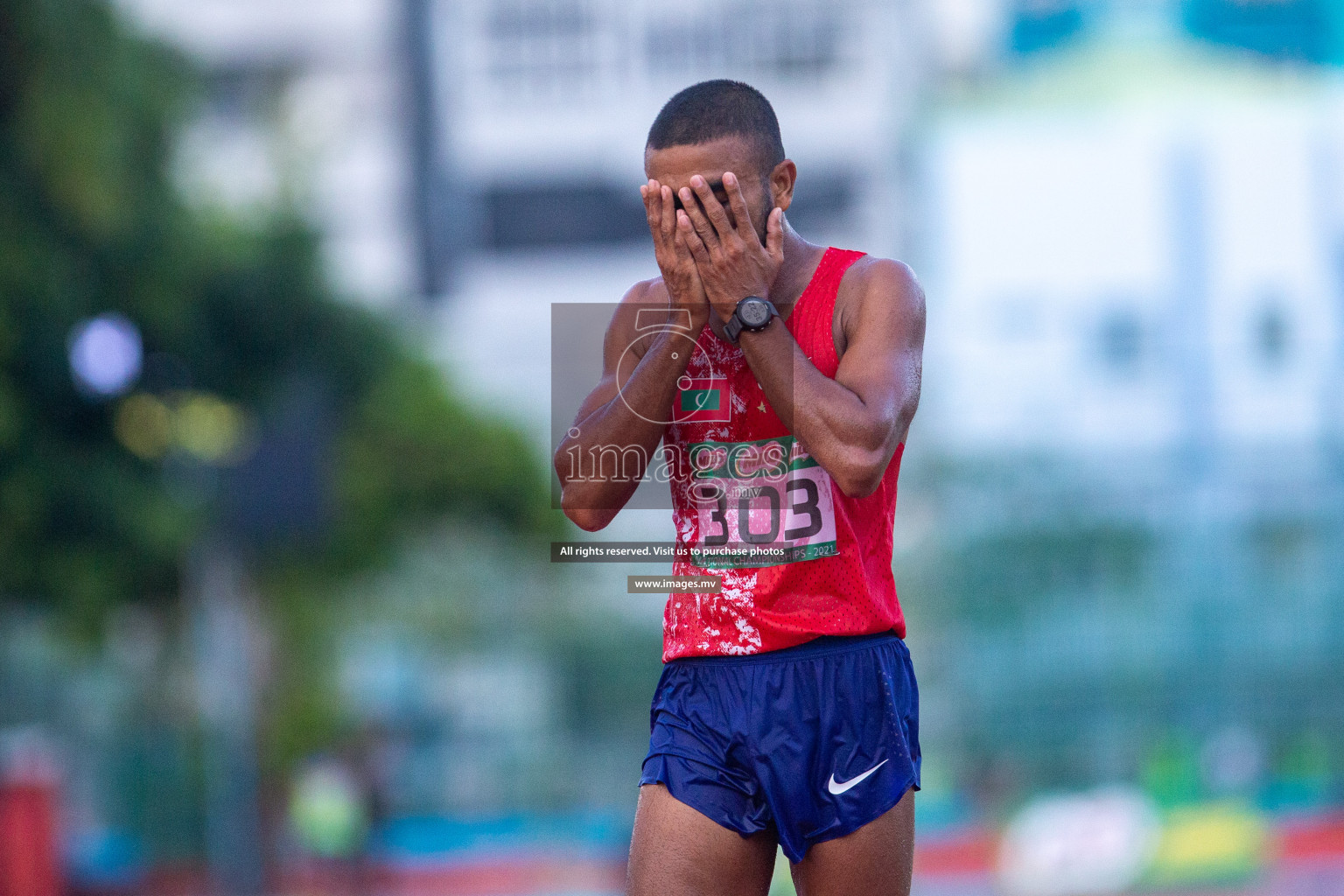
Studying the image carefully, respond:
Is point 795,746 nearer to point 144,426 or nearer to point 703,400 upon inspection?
point 703,400

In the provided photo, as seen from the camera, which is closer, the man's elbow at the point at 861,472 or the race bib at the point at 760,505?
the man's elbow at the point at 861,472

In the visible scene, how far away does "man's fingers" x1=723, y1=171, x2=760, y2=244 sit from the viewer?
8.13 ft

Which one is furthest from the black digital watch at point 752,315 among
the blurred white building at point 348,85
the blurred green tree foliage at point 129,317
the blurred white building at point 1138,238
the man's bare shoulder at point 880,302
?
the blurred white building at point 348,85

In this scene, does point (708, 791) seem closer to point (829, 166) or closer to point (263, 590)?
point (263, 590)

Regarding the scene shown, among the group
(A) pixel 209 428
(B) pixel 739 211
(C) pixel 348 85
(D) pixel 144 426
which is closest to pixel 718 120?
(B) pixel 739 211

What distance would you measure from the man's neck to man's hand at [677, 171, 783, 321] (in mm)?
209

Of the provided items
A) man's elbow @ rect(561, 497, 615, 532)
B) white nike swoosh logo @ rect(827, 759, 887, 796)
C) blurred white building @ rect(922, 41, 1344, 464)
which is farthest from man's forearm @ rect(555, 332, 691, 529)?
blurred white building @ rect(922, 41, 1344, 464)

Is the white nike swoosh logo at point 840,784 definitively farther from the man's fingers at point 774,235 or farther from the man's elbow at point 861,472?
the man's fingers at point 774,235

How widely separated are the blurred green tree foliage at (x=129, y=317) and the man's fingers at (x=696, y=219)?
7.05 m

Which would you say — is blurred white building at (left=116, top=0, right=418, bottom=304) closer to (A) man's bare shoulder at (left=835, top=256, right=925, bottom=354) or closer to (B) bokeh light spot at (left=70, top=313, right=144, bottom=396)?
(B) bokeh light spot at (left=70, top=313, right=144, bottom=396)

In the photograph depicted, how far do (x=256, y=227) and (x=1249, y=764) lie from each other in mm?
10958

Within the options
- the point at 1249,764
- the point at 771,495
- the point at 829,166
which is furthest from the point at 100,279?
the point at 829,166

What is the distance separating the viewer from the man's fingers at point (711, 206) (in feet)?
8.07

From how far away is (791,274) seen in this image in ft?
8.98
